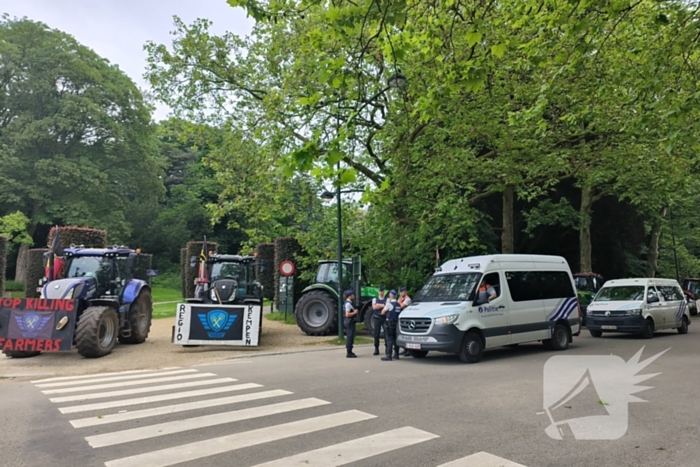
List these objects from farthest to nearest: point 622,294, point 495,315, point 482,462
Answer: point 622,294, point 495,315, point 482,462

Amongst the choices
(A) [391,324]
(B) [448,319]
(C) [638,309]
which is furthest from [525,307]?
(C) [638,309]

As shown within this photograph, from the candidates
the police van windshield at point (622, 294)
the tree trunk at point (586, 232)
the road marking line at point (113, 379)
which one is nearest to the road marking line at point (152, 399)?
the road marking line at point (113, 379)

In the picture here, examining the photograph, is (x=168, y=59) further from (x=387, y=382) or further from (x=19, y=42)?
(x=19, y=42)

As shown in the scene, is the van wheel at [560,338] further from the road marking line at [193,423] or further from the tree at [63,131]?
the tree at [63,131]

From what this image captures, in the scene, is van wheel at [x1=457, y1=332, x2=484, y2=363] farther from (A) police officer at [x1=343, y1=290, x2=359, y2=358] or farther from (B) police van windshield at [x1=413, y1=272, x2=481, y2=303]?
(A) police officer at [x1=343, y1=290, x2=359, y2=358]

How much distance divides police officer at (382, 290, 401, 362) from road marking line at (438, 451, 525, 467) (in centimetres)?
745

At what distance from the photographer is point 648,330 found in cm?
1684

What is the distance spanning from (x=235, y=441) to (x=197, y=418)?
1.27 metres

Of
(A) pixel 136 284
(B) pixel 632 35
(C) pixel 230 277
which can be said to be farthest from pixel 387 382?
(B) pixel 632 35

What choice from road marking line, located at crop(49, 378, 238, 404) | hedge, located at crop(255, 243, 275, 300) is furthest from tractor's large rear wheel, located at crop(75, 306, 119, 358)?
hedge, located at crop(255, 243, 275, 300)

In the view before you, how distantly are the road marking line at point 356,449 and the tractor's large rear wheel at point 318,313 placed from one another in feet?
38.3

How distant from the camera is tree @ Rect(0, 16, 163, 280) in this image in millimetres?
38469

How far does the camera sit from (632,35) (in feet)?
49.2

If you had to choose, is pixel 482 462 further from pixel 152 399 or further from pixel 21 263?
pixel 21 263
